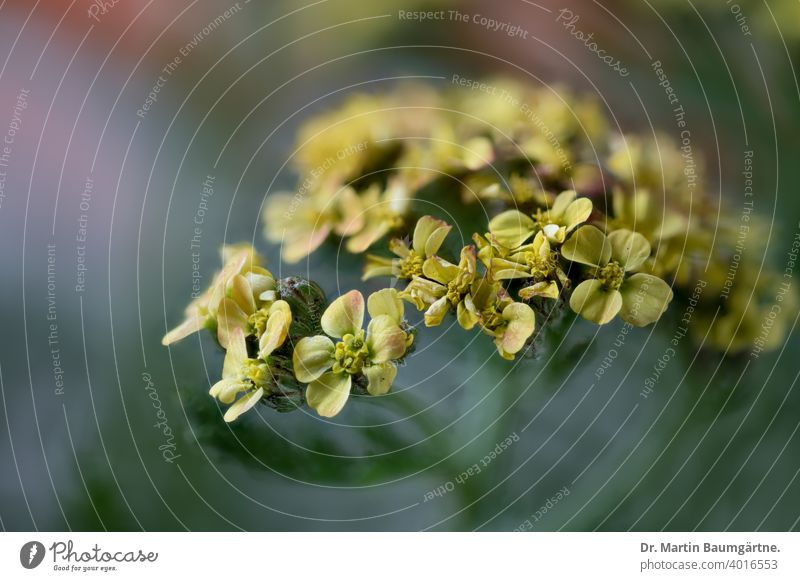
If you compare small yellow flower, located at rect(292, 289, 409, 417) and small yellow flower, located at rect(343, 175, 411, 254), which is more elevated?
small yellow flower, located at rect(343, 175, 411, 254)

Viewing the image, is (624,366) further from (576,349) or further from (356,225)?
(356,225)

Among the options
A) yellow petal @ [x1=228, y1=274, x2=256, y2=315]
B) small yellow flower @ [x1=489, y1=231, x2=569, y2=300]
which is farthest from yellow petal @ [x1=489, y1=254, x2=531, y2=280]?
yellow petal @ [x1=228, y1=274, x2=256, y2=315]

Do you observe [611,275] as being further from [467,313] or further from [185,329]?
[185,329]

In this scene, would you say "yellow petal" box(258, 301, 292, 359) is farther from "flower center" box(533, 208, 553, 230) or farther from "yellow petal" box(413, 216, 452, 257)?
"flower center" box(533, 208, 553, 230)

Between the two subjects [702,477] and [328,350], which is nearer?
[328,350]

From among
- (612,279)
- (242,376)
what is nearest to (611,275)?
(612,279)

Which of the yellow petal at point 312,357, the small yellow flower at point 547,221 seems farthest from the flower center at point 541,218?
the yellow petal at point 312,357
